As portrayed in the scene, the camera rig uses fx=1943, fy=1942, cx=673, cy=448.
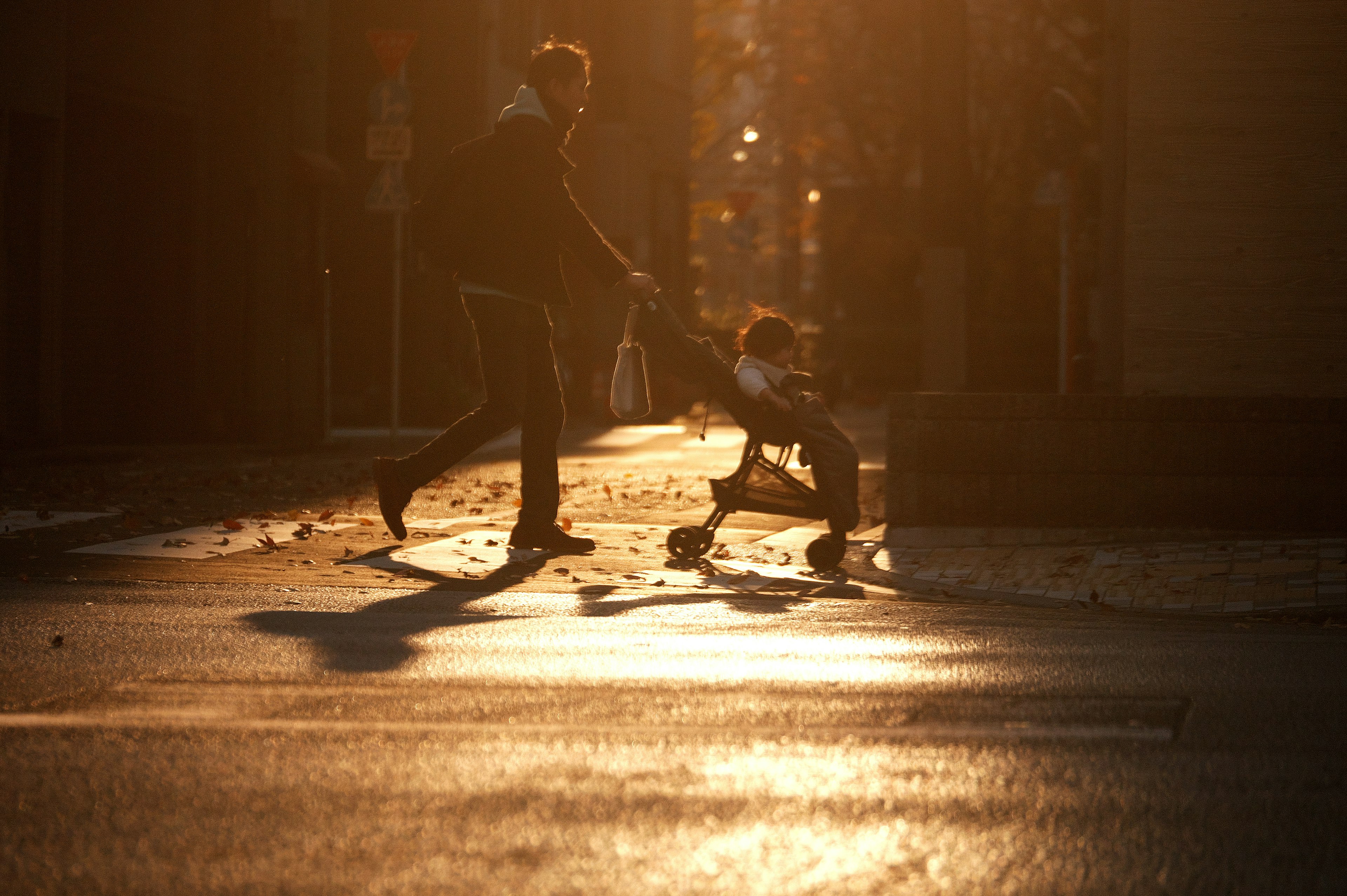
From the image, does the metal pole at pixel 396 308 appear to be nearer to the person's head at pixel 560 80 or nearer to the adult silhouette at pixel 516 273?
the person's head at pixel 560 80

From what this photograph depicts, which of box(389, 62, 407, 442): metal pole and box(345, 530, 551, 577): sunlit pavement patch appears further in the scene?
box(389, 62, 407, 442): metal pole

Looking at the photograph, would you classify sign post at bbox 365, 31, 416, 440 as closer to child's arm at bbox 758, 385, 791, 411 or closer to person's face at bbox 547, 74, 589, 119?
person's face at bbox 547, 74, 589, 119

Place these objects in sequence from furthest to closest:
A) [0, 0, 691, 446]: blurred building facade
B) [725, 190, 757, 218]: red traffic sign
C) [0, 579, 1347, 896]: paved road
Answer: [725, 190, 757, 218]: red traffic sign → [0, 0, 691, 446]: blurred building facade → [0, 579, 1347, 896]: paved road

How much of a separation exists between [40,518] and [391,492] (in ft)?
6.44

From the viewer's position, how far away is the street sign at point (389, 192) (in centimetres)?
1694

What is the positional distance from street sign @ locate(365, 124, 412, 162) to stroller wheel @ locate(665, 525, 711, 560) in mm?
8684

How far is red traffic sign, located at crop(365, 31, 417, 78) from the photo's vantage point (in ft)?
56.0

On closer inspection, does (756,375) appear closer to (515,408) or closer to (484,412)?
(515,408)

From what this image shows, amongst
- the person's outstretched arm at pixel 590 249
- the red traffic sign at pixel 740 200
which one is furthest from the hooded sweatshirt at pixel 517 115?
the red traffic sign at pixel 740 200

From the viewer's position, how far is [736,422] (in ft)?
29.0

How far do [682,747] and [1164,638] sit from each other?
7.75 feet

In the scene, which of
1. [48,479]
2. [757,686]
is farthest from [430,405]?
[757,686]

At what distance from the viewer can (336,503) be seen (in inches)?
448

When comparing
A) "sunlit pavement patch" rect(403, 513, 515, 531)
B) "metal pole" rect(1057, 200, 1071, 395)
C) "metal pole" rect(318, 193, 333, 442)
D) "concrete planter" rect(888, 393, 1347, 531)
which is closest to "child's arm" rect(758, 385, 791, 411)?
"concrete planter" rect(888, 393, 1347, 531)
